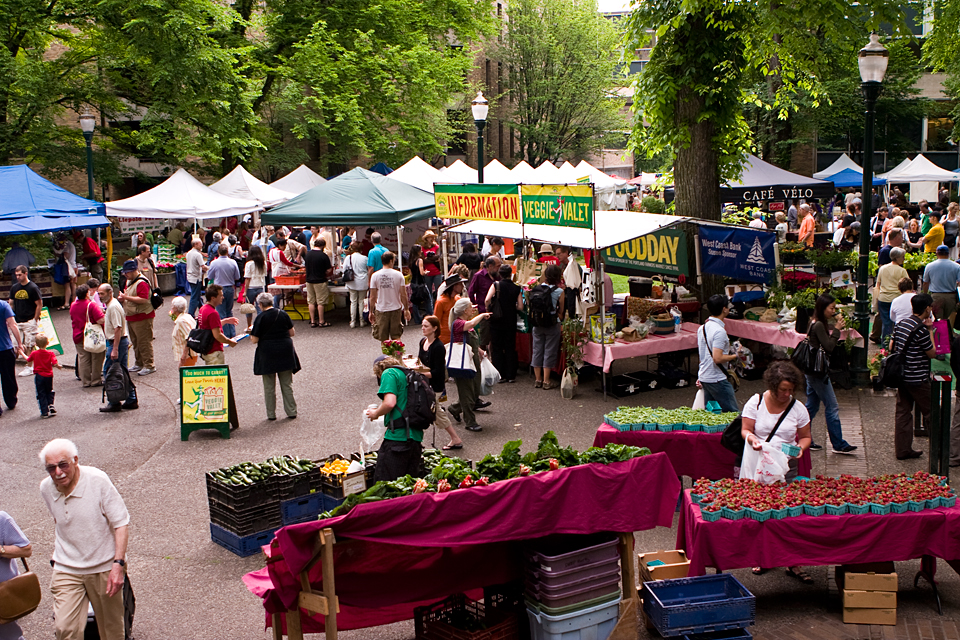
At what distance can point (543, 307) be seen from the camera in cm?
1271

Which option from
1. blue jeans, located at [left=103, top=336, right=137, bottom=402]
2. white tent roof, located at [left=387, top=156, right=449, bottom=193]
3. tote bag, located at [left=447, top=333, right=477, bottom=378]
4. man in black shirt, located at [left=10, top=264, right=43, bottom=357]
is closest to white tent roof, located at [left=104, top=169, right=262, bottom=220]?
white tent roof, located at [left=387, top=156, right=449, bottom=193]

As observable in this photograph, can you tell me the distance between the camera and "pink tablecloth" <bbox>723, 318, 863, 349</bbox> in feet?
41.2

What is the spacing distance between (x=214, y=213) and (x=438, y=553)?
1917 centimetres

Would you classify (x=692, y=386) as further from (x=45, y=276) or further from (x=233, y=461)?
(x=45, y=276)

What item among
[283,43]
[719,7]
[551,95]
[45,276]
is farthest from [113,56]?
[551,95]

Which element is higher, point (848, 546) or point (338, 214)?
point (338, 214)

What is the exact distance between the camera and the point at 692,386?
13.3m

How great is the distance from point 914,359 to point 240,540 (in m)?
7.03

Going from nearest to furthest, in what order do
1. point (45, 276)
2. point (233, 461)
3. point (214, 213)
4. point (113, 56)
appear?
point (233, 461)
point (45, 276)
point (214, 213)
point (113, 56)

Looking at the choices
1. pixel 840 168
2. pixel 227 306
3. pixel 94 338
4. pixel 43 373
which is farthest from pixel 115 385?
pixel 840 168

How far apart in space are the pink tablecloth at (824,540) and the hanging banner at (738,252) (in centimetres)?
674

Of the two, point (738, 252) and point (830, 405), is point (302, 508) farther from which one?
point (738, 252)

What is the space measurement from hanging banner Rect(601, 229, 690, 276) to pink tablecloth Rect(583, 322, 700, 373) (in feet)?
3.67

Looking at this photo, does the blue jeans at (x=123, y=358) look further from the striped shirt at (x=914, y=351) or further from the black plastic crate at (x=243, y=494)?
the striped shirt at (x=914, y=351)
